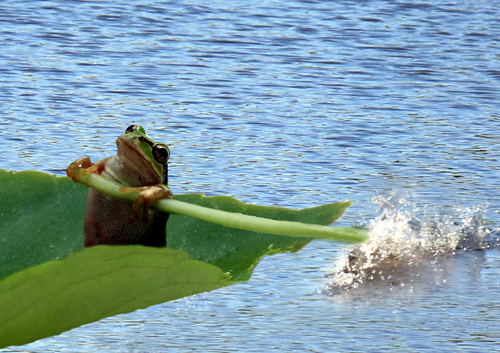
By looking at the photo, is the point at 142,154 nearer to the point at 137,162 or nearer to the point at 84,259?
the point at 137,162

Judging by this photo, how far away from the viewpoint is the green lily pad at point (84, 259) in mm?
440

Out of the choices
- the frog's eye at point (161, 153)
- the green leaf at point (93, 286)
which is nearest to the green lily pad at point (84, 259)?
the green leaf at point (93, 286)

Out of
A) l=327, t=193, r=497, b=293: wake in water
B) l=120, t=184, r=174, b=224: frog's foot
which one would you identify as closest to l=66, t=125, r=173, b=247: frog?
l=120, t=184, r=174, b=224: frog's foot

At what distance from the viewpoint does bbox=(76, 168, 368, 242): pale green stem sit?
393 mm

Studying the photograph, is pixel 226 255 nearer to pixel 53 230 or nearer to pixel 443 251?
pixel 53 230

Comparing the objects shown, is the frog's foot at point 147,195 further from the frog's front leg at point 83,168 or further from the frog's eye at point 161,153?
the frog's eye at point 161,153

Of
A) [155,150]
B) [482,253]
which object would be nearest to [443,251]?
[482,253]

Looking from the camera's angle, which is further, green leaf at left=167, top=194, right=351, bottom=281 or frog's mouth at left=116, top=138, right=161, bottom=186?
frog's mouth at left=116, top=138, right=161, bottom=186

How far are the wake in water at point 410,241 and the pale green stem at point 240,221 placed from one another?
13.7ft

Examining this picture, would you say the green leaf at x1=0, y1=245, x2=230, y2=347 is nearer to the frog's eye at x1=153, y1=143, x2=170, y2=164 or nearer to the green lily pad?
the green lily pad

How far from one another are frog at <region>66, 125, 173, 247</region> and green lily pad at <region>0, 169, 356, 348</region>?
14 millimetres

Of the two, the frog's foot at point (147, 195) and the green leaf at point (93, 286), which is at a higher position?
the frog's foot at point (147, 195)

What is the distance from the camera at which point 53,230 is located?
0.61m

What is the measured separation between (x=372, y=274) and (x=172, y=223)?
422 cm
